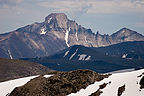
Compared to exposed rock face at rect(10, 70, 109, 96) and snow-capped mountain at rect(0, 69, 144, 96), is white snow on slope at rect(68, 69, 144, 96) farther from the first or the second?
exposed rock face at rect(10, 70, 109, 96)

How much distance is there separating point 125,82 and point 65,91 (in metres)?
20.3

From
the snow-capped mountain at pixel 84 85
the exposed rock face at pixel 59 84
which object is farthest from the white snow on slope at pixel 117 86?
the exposed rock face at pixel 59 84

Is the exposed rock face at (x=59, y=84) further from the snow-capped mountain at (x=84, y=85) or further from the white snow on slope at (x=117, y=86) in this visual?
the white snow on slope at (x=117, y=86)

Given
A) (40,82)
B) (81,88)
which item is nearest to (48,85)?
(40,82)

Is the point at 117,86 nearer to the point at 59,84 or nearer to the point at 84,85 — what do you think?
the point at 84,85

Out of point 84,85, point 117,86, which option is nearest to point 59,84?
point 84,85

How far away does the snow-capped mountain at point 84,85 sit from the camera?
91.0 meters

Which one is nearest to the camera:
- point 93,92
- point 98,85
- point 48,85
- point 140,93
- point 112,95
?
point 140,93

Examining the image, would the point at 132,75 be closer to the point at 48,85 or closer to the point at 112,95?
the point at 112,95

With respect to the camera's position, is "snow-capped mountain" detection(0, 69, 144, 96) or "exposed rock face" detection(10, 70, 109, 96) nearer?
"snow-capped mountain" detection(0, 69, 144, 96)

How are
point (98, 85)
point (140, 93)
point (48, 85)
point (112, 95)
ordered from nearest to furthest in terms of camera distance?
point (140, 93), point (112, 95), point (98, 85), point (48, 85)

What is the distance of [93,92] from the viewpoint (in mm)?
95875

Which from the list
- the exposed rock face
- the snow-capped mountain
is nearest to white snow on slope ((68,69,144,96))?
the snow-capped mountain

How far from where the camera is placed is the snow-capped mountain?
9100cm
